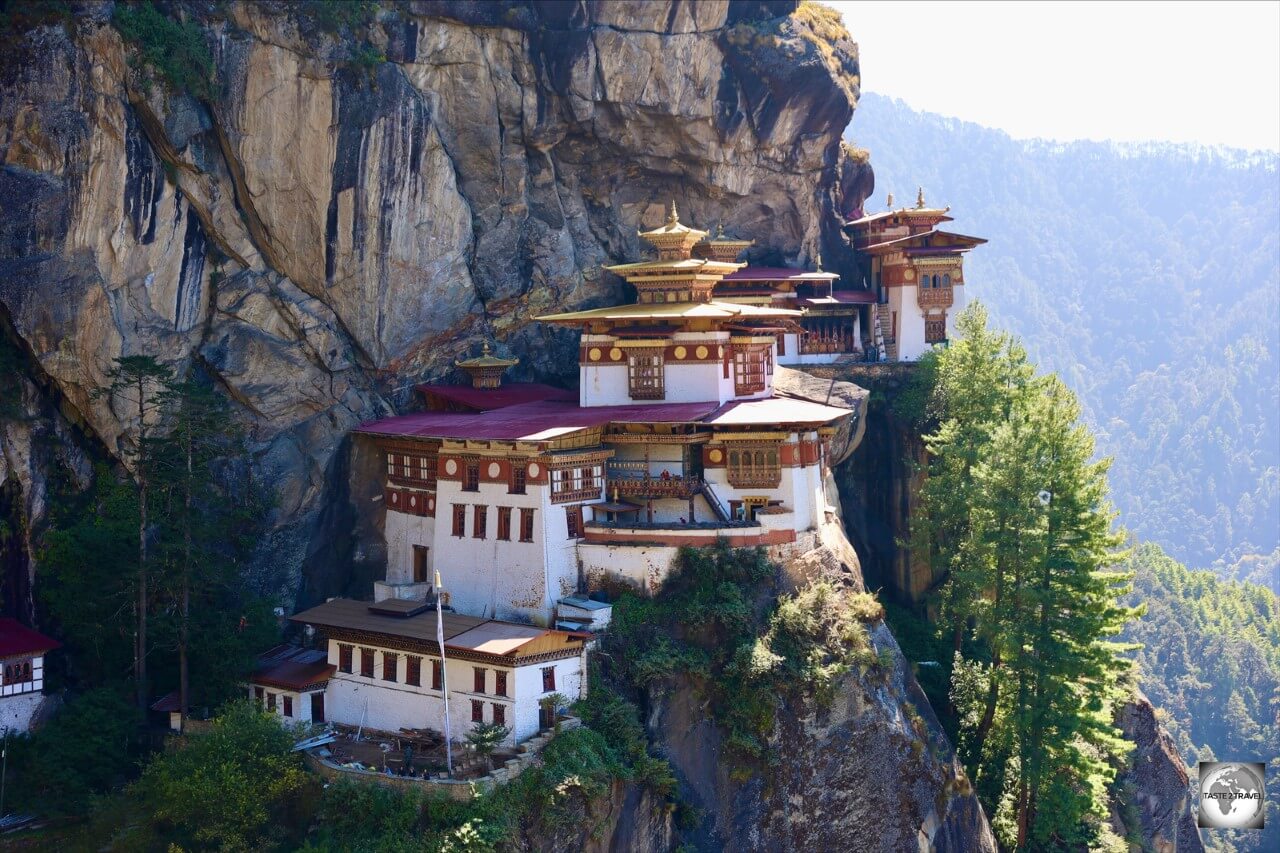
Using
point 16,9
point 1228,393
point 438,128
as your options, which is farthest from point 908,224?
point 1228,393

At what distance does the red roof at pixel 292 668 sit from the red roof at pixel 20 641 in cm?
565

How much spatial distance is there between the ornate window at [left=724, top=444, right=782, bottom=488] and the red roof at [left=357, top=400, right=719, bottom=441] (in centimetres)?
168

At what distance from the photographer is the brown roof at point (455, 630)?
117 feet

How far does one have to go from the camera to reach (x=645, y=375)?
46.0 m

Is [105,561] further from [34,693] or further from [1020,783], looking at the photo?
[1020,783]

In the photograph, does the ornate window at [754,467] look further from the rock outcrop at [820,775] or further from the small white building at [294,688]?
the small white building at [294,688]

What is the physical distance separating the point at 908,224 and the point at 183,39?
3260 centimetres

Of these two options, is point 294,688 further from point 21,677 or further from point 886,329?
point 886,329

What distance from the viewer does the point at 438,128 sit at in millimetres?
47312

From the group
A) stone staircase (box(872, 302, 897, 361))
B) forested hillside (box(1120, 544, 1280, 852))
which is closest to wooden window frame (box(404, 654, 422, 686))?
stone staircase (box(872, 302, 897, 361))

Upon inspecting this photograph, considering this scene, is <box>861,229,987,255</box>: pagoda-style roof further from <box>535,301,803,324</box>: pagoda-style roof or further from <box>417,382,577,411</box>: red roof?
<box>417,382,577,411</box>: red roof

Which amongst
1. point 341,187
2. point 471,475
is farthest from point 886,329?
point 341,187

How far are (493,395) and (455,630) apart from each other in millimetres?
12647

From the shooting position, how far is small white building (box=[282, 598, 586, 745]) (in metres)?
35.6
